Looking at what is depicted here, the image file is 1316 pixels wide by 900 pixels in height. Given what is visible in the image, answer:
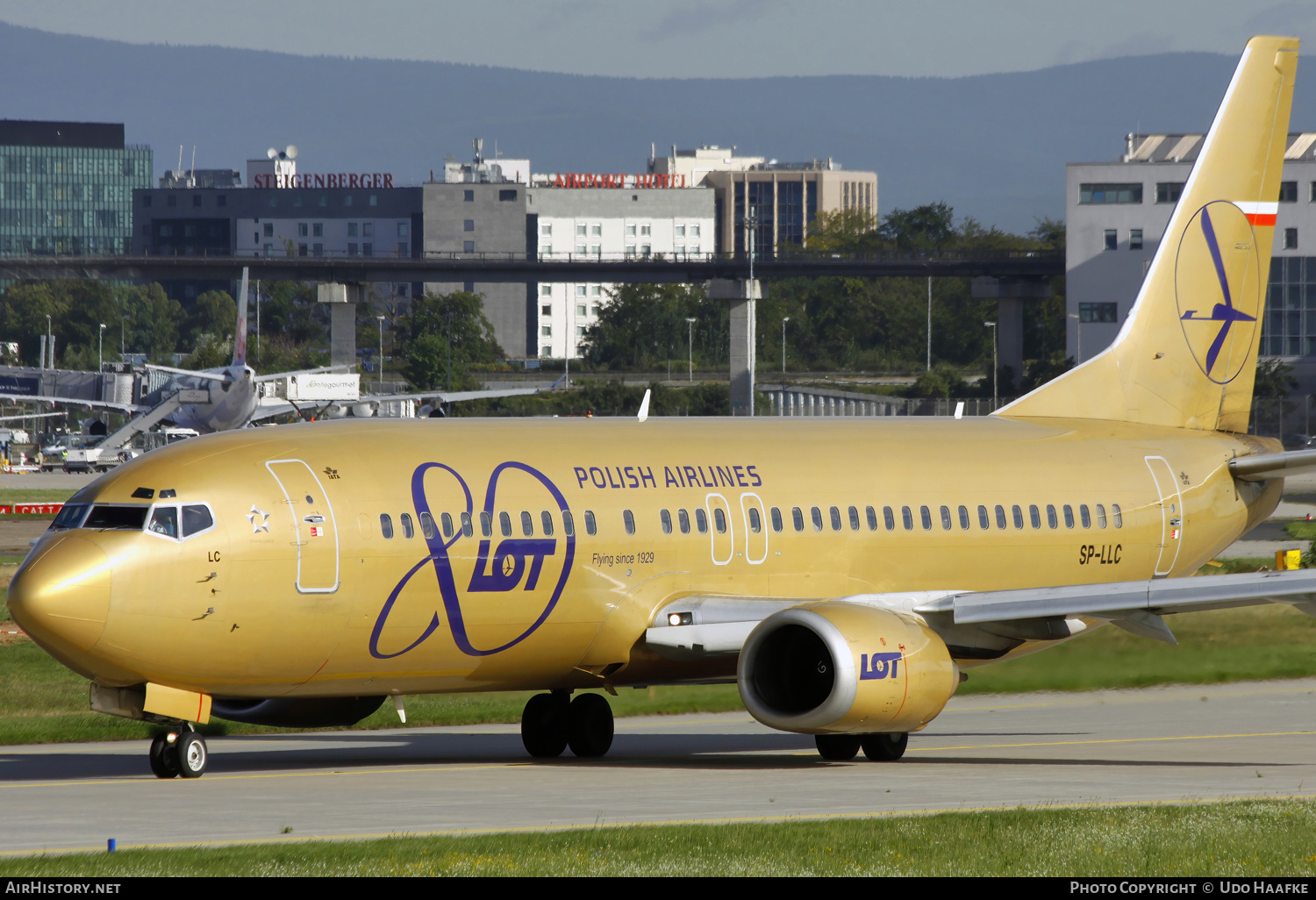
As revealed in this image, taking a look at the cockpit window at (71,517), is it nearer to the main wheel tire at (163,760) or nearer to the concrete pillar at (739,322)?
the main wheel tire at (163,760)

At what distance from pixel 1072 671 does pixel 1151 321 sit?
6.68 meters

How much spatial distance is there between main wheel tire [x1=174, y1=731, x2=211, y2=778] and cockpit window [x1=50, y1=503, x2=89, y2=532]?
2864 mm

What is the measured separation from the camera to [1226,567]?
4725 cm

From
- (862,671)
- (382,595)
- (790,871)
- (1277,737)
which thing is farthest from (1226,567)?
(790,871)

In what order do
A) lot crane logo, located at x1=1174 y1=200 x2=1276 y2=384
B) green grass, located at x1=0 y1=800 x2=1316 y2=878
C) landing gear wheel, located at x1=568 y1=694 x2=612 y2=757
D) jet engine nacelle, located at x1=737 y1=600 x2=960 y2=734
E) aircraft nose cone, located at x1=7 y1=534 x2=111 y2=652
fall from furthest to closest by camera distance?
lot crane logo, located at x1=1174 y1=200 x2=1276 y2=384 < landing gear wheel, located at x1=568 y1=694 x2=612 y2=757 < jet engine nacelle, located at x1=737 y1=600 x2=960 y2=734 < aircraft nose cone, located at x1=7 y1=534 x2=111 y2=652 < green grass, located at x1=0 y1=800 x2=1316 y2=878

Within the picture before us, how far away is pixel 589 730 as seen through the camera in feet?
80.6

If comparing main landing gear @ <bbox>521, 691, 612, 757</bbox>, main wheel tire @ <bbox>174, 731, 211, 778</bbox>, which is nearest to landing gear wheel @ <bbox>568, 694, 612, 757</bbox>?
main landing gear @ <bbox>521, 691, 612, 757</bbox>

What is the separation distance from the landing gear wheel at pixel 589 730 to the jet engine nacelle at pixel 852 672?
331 cm

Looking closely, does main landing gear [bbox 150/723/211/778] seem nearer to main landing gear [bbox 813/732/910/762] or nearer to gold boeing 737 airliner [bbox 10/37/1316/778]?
gold boeing 737 airliner [bbox 10/37/1316/778]

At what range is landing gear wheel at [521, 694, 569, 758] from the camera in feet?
80.7

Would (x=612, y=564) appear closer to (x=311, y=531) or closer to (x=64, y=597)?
(x=311, y=531)

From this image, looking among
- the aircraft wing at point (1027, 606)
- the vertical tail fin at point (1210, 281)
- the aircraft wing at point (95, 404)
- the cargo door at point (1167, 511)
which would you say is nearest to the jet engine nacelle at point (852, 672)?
the aircraft wing at point (1027, 606)

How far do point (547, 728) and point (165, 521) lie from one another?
6.90 metres

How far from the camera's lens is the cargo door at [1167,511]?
92.3 feet
